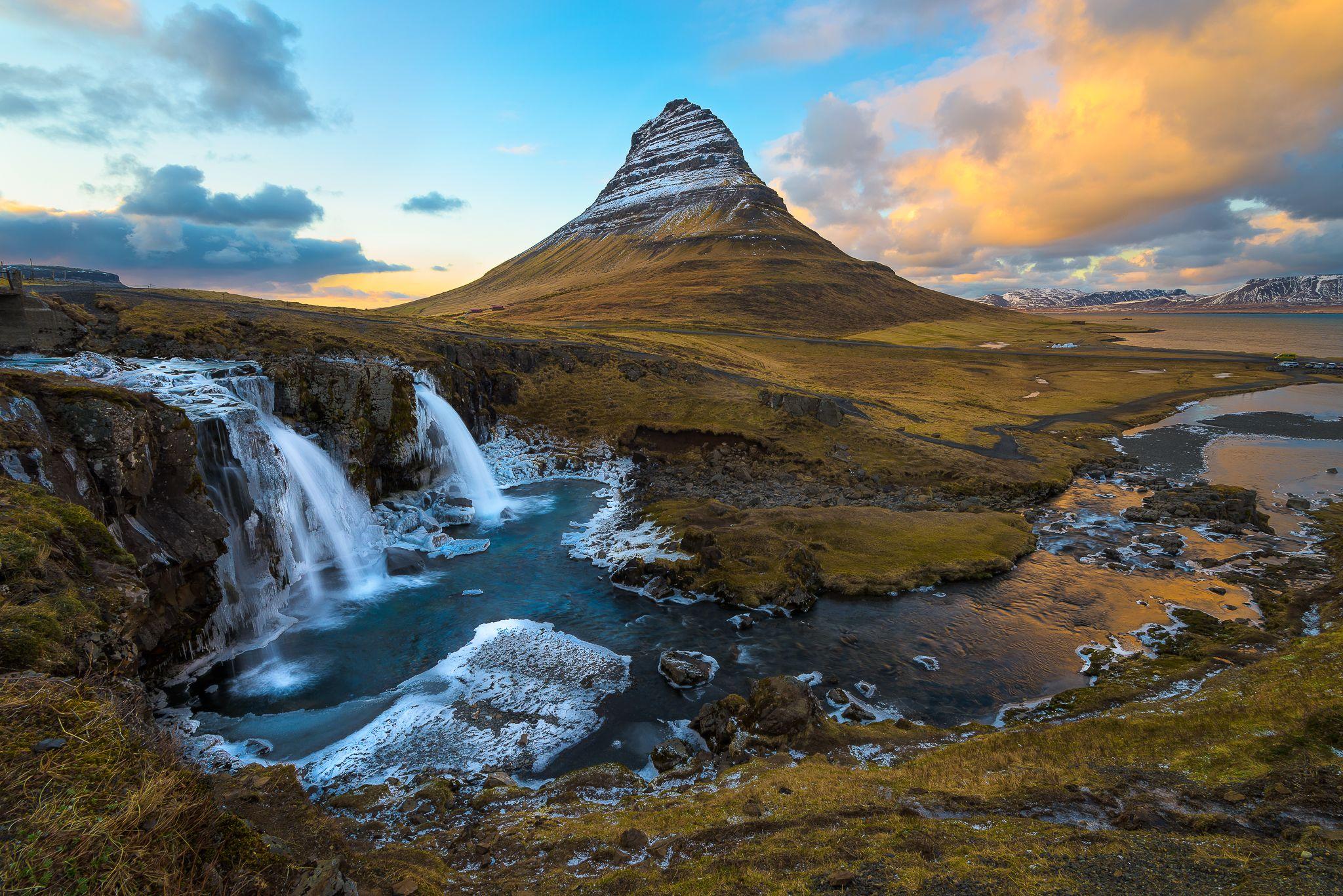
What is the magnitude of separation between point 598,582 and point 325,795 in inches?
636

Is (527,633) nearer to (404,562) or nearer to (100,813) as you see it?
(404,562)

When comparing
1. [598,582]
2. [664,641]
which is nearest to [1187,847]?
[664,641]

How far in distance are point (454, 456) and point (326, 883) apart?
41.0 m

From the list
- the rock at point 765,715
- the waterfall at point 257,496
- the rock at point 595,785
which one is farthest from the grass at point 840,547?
the waterfall at point 257,496

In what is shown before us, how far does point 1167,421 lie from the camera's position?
77375 mm

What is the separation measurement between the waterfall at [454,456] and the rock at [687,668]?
72.8 feet

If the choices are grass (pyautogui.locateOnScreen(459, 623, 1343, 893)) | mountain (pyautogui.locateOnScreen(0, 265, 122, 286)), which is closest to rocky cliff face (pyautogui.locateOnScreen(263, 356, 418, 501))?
grass (pyautogui.locateOnScreen(459, 623, 1343, 893))

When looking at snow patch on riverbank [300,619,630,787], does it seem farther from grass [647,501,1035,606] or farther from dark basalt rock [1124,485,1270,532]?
dark basalt rock [1124,485,1270,532]

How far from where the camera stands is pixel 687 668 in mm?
22016

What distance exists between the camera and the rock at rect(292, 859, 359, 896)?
734 centimetres

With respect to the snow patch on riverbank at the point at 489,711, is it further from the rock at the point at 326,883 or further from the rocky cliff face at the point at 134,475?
the rock at the point at 326,883

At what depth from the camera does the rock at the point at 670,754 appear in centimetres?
1733

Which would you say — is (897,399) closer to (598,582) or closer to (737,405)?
(737,405)

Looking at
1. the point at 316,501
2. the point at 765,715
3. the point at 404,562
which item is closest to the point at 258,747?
the point at 404,562
